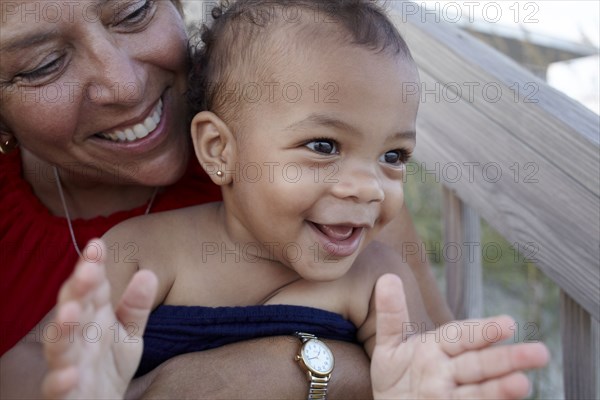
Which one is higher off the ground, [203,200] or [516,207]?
[516,207]

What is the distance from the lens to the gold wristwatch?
1448 mm

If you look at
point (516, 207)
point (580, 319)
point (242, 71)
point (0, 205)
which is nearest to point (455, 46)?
point (516, 207)

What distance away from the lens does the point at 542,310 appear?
11.2 ft

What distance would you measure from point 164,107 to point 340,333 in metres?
0.63

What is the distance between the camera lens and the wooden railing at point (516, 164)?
1472 mm

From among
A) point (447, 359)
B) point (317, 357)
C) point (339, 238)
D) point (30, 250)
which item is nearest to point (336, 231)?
point (339, 238)

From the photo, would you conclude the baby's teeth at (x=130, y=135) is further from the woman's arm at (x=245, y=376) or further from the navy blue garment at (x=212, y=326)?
the woman's arm at (x=245, y=376)

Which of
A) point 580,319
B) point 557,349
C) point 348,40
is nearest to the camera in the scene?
point 348,40

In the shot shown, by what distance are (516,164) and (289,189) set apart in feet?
1.71

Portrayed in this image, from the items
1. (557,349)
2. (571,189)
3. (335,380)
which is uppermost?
(571,189)

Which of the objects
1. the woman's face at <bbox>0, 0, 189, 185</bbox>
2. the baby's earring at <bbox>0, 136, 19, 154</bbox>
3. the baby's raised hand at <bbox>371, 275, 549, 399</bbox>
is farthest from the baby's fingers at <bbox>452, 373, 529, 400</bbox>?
the baby's earring at <bbox>0, 136, 19, 154</bbox>

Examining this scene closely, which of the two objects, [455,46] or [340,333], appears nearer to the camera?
[340,333]

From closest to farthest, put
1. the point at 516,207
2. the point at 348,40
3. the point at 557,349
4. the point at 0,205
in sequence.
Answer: the point at 348,40
the point at 516,207
the point at 0,205
the point at 557,349

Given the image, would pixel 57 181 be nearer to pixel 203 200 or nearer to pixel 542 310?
pixel 203 200
